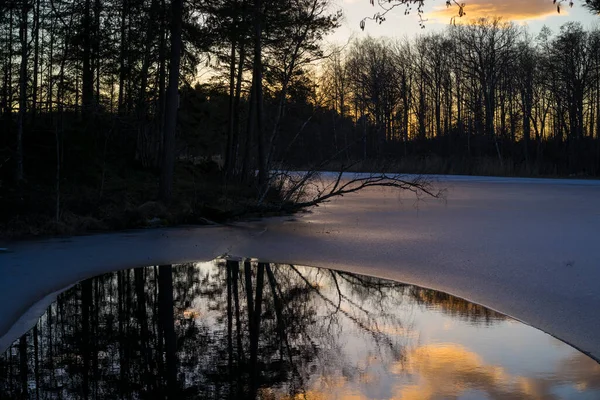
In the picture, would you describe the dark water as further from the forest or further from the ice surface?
the forest

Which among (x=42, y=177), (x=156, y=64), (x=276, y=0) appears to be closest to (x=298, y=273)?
(x=42, y=177)

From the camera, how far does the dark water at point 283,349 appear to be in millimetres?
4543

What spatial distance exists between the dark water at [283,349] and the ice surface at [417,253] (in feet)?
1.60

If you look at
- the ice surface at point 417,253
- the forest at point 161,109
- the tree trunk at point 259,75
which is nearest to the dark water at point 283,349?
the ice surface at point 417,253

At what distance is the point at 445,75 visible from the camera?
2579 inches

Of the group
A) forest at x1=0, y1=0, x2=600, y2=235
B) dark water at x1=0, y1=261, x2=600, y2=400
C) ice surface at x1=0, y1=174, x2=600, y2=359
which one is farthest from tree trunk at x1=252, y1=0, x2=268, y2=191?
dark water at x1=0, y1=261, x2=600, y2=400

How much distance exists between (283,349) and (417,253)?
5.75 metres

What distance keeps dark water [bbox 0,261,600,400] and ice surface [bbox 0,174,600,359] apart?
49 cm

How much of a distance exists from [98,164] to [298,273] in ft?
41.4

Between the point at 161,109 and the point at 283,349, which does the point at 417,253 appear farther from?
the point at 161,109

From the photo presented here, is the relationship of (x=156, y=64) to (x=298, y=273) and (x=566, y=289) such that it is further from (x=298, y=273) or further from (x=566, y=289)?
(x=566, y=289)

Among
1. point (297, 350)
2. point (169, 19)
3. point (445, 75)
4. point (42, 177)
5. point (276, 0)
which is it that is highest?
point (445, 75)

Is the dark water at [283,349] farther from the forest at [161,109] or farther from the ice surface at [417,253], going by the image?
the forest at [161,109]

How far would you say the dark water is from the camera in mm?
4543
